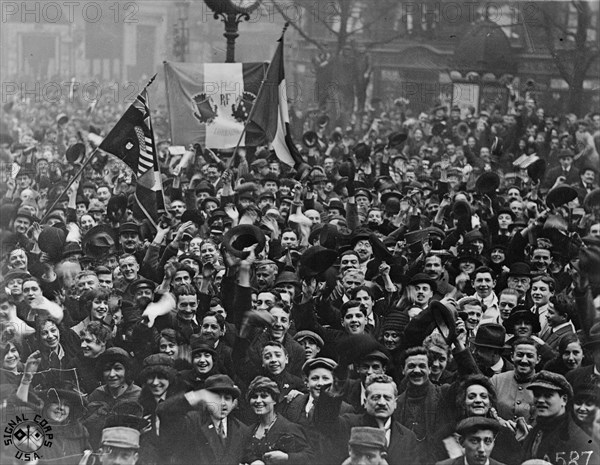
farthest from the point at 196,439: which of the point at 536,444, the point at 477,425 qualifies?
the point at 536,444

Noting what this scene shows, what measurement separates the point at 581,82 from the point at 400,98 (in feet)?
14.3

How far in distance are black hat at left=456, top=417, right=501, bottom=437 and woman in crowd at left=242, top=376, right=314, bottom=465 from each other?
3.32 ft

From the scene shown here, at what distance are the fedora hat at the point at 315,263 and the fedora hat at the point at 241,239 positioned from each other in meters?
0.39

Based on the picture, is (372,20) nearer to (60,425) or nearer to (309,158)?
(309,158)

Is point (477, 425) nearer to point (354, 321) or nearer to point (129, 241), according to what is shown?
point (354, 321)

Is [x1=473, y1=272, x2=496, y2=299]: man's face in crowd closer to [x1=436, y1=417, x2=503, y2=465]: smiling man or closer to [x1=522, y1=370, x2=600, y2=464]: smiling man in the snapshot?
[x1=522, y1=370, x2=600, y2=464]: smiling man

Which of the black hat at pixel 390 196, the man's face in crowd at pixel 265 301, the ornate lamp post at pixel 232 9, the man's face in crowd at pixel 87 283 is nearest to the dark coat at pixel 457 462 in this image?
the man's face in crowd at pixel 265 301

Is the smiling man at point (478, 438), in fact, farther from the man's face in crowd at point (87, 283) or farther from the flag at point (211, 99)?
the flag at point (211, 99)

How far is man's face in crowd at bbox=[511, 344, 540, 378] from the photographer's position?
787 centimetres

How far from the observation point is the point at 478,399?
7344 mm

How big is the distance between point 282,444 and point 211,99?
9173 mm

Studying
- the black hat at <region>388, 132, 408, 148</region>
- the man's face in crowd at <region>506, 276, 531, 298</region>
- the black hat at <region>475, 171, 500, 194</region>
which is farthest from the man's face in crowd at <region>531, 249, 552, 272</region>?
the black hat at <region>388, 132, 408, 148</region>

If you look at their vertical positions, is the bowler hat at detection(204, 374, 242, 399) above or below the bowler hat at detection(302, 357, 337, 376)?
below

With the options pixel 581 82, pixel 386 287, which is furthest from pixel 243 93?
pixel 581 82
